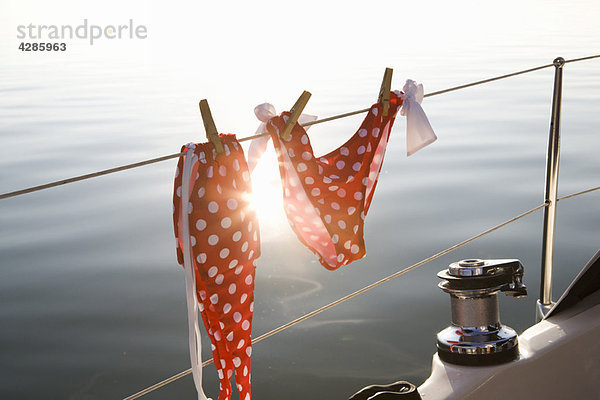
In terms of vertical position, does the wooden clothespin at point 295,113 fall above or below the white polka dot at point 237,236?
above

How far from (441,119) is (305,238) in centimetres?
614

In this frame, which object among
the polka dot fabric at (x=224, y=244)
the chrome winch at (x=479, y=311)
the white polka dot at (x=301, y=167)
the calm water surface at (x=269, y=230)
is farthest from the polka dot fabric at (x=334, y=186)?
the calm water surface at (x=269, y=230)

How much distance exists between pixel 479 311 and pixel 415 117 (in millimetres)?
558

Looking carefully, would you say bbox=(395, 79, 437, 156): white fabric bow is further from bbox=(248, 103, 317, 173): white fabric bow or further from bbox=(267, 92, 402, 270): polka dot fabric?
bbox=(248, 103, 317, 173): white fabric bow

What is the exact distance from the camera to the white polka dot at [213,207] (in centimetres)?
129

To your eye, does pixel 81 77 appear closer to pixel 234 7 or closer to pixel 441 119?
pixel 441 119

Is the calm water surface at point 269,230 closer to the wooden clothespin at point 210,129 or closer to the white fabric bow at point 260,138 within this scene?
the white fabric bow at point 260,138

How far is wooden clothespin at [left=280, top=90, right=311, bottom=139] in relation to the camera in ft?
4.60

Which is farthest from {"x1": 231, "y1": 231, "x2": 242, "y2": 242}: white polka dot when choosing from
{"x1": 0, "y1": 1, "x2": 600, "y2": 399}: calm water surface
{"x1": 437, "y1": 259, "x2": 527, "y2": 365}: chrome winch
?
{"x1": 0, "y1": 1, "x2": 600, "y2": 399}: calm water surface

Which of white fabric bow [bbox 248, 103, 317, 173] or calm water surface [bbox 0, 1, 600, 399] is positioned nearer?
white fabric bow [bbox 248, 103, 317, 173]

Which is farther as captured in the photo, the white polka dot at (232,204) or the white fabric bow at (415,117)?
the white fabric bow at (415,117)

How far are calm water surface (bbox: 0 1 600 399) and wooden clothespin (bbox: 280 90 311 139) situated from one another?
4.58ft

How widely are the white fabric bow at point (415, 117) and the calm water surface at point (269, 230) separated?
123cm

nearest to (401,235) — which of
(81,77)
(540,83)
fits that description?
(540,83)
